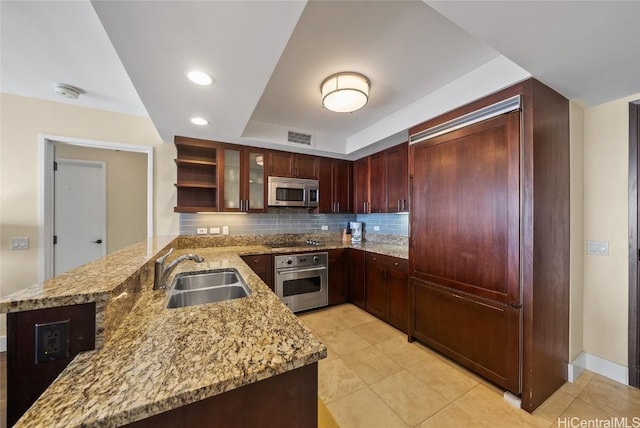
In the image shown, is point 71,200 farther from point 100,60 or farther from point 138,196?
point 100,60

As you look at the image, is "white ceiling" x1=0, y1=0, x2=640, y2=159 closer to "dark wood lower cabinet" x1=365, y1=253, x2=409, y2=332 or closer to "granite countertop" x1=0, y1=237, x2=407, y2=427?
"granite countertop" x1=0, y1=237, x2=407, y2=427

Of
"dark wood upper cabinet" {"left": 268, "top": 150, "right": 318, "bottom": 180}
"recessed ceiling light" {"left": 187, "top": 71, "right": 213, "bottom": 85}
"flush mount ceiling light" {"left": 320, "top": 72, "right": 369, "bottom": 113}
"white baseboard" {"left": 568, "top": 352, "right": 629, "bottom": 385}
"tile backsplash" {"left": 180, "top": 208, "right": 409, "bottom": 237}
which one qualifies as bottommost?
"white baseboard" {"left": 568, "top": 352, "right": 629, "bottom": 385}

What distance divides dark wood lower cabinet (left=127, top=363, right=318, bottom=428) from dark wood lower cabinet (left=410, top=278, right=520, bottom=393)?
5.32ft

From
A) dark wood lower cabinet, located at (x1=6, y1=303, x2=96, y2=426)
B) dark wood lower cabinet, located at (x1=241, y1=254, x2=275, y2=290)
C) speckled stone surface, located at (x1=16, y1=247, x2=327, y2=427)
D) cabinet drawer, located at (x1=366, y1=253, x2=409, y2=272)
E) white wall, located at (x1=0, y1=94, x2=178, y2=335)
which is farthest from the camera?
dark wood lower cabinet, located at (x1=241, y1=254, x2=275, y2=290)

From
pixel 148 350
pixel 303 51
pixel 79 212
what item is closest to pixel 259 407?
pixel 148 350

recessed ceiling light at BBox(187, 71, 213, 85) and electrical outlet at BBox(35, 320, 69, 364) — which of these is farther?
recessed ceiling light at BBox(187, 71, 213, 85)

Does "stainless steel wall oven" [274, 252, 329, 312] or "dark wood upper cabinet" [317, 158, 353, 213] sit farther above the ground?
"dark wood upper cabinet" [317, 158, 353, 213]

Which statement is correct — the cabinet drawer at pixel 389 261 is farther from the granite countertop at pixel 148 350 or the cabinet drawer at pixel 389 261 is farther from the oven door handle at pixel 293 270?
the granite countertop at pixel 148 350

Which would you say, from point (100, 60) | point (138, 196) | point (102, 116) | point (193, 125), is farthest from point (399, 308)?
point (138, 196)

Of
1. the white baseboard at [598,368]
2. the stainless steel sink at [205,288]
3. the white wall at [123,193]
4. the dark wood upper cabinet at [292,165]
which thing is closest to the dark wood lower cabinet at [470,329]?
the white baseboard at [598,368]

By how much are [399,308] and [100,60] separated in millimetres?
3570

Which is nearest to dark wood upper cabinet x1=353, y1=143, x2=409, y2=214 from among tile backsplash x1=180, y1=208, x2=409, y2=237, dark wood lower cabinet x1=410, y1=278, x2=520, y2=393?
tile backsplash x1=180, y1=208, x2=409, y2=237

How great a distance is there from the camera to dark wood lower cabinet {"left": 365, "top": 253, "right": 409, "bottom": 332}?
259 cm

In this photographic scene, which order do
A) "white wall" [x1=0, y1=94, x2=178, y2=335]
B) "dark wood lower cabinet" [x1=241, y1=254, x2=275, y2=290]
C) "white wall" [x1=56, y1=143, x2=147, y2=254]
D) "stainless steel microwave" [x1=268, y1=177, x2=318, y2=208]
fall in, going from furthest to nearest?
"white wall" [x1=56, y1=143, x2=147, y2=254] → "stainless steel microwave" [x1=268, y1=177, x2=318, y2=208] → "dark wood lower cabinet" [x1=241, y1=254, x2=275, y2=290] → "white wall" [x1=0, y1=94, x2=178, y2=335]
